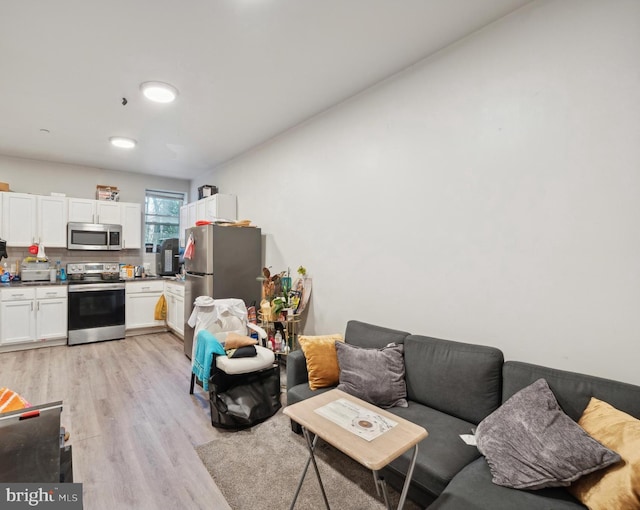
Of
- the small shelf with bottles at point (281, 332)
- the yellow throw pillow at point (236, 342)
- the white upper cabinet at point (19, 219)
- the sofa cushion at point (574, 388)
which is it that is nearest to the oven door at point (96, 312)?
the white upper cabinet at point (19, 219)

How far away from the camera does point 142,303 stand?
532cm

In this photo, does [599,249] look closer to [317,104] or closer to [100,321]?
[317,104]

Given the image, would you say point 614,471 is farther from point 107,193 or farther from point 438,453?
point 107,193

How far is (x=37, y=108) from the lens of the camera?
3.22 m

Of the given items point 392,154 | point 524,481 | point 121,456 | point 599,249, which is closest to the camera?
point 524,481

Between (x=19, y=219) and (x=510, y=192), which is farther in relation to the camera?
(x=19, y=219)

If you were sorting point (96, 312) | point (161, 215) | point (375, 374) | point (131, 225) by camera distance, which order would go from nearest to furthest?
point (375, 374)
point (96, 312)
point (131, 225)
point (161, 215)

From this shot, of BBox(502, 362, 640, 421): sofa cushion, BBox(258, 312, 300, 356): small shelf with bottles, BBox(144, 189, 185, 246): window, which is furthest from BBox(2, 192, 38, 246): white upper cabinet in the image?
BBox(502, 362, 640, 421): sofa cushion

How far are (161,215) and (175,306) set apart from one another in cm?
208

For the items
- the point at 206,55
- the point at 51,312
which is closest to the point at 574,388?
the point at 206,55

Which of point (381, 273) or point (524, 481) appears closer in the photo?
point (524, 481)

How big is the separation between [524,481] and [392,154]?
7.34ft

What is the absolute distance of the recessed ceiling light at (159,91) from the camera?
278cm

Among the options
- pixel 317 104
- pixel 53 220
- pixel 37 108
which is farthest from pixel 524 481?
pixel 53 220
